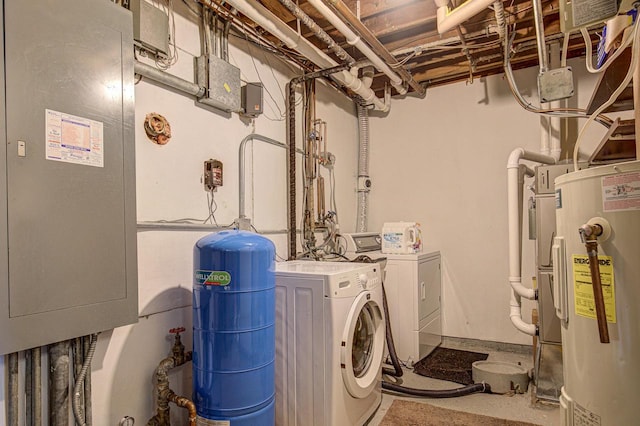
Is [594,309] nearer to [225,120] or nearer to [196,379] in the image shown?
[196,379]

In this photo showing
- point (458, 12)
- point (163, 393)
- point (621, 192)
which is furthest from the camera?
point (458, 12)

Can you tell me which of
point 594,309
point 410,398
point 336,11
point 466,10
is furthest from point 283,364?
point 466,10

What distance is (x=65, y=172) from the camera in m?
1.39

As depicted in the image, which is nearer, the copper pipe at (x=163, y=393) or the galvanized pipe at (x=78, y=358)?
the galvanized pipe at (x=78, y=358)

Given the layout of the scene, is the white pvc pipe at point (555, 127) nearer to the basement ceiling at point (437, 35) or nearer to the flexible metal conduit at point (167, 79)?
the basement ceiling at point (437, 35)

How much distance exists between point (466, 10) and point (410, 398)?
2.61 meters

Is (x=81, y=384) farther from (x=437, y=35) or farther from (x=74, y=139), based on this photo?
(x=437, y=35)

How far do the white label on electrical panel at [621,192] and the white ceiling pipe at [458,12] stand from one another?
4.78 ft

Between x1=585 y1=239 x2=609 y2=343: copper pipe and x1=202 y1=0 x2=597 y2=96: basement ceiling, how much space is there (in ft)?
6.30

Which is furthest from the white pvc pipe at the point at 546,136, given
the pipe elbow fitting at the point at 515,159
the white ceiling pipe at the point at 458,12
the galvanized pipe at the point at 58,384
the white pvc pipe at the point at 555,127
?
the galvanized pipe at the point at 58,384

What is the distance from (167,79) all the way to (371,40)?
4.97 ft

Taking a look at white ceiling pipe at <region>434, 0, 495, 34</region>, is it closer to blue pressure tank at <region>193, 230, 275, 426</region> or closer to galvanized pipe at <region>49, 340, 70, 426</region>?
blue pressure tank at <region>193, 230, 275, 426</region>

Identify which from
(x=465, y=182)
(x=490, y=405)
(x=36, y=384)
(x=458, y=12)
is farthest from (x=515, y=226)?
(x=36, y=384)

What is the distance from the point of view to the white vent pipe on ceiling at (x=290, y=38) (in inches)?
86.9
